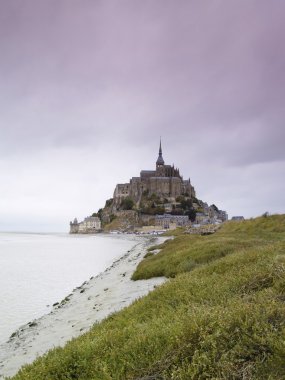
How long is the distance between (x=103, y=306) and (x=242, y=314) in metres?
8.40

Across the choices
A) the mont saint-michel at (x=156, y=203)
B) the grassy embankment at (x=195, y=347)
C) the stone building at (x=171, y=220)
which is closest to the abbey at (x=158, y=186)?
the mont saint-michel at (x=156, y=203)

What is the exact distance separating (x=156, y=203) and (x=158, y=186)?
9948mm

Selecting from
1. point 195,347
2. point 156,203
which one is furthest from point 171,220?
point 195,347

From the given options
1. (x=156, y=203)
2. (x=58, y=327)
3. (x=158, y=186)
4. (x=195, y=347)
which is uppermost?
(x=158, y=186)

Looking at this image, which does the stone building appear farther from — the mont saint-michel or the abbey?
the abbey

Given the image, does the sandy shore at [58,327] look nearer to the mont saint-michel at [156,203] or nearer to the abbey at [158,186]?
the mont saint-michel at [156,203]

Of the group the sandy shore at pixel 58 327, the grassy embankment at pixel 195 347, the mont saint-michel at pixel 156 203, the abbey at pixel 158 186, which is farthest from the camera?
the abbey at pixel 158 186

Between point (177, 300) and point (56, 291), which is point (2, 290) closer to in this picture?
point (56, 291)

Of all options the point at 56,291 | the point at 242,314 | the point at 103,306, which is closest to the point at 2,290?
the point at 56,291

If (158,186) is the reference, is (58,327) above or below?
below

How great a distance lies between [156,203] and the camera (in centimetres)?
17750

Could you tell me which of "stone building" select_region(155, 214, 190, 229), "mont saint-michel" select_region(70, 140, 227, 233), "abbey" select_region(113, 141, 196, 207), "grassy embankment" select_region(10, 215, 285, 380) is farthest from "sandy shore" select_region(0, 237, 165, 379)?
"abbey" select_region(113, 141, 196, 207)

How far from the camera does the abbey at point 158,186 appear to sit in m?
181

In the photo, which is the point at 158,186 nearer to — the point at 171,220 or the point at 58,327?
the point at 171,220
